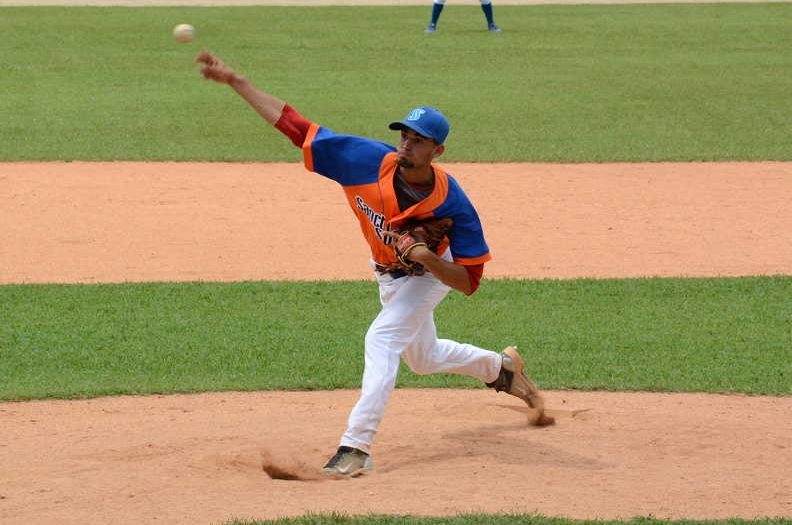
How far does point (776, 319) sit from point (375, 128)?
25.2ft

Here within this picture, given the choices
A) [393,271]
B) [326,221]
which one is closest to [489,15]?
[326,221]

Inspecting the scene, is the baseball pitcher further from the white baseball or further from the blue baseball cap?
the white baseball

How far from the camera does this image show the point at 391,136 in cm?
1645

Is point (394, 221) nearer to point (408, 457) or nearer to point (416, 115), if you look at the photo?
point (416, 115)

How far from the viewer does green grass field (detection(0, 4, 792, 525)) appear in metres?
8.66

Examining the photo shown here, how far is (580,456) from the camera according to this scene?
23.0 feet

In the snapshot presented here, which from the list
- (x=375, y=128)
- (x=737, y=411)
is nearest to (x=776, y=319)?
(x=737, y=411)

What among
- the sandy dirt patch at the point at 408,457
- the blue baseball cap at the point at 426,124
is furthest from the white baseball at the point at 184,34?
the sandy dirt patch at the point at 408,457

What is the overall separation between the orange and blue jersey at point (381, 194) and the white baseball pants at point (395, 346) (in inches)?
7.6

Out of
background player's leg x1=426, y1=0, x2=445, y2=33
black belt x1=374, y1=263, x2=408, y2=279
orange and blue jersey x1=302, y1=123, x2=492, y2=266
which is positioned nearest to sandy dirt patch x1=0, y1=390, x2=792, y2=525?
black belt x1=374, y1=263, x2=408, y2=279

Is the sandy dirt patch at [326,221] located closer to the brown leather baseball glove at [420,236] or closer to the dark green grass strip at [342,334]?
the dark green grass strip at [342,334]

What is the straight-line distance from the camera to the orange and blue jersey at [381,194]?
21.5 feet

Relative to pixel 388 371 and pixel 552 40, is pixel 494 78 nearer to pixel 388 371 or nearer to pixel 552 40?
pixel 552 40

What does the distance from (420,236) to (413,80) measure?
13.8 metres
